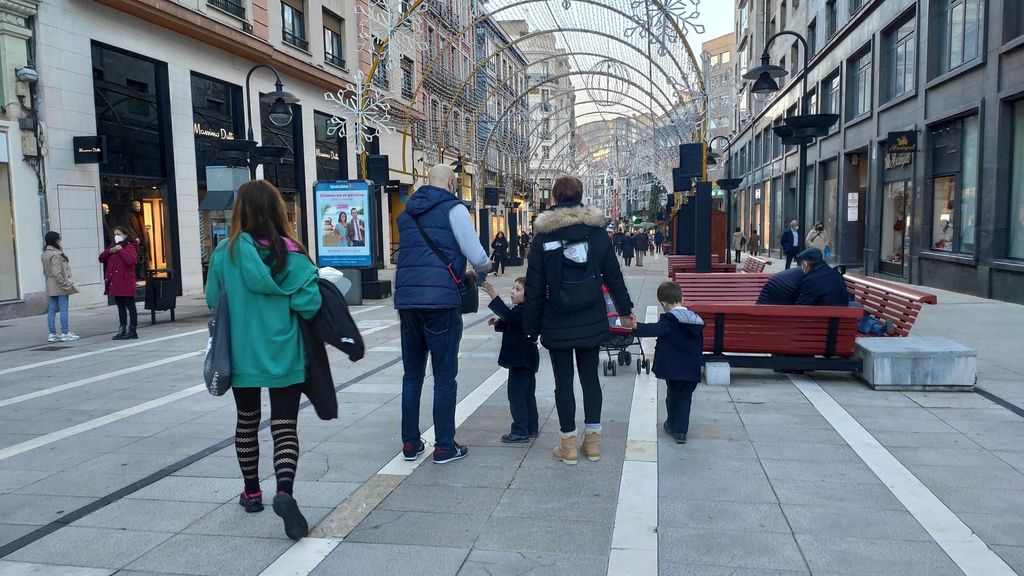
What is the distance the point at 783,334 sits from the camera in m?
7.14

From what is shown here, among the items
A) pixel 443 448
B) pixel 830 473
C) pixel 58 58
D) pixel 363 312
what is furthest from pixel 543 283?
pixel 58 58

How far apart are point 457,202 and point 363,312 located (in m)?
10.7

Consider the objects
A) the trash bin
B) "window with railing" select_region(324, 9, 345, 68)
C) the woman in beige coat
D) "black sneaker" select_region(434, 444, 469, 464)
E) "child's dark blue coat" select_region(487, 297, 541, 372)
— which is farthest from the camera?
"window with railing" select_region(324, 9, 345, 68)

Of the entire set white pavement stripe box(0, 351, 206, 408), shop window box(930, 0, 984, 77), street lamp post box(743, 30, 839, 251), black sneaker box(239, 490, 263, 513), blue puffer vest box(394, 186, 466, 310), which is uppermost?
shop window box(930, 0, 984, 77)

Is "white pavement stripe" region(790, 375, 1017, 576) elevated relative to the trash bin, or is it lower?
Answer: lower

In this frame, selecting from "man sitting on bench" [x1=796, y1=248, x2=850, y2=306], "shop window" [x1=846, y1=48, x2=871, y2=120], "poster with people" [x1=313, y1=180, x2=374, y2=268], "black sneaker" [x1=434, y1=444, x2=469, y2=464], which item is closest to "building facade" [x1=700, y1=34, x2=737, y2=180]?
"shop window" [x1=846, y1=48, x2=871, y2=120]

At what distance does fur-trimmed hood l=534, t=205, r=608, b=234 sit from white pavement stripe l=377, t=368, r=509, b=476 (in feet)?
5.80

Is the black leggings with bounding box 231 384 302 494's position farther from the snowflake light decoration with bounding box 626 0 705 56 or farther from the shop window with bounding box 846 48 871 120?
the shop window with bounding box 846 48 871 120

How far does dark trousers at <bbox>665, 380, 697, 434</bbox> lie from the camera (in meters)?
5.21

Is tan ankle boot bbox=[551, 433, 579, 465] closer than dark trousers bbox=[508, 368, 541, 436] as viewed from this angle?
Yes

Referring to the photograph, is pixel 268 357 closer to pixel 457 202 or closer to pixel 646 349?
pixel 457 202

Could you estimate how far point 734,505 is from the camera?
4.02 m

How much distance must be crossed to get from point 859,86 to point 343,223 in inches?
708

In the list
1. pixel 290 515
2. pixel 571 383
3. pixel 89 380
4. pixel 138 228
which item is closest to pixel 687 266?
pixel 89 380
